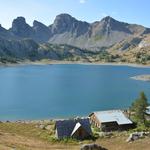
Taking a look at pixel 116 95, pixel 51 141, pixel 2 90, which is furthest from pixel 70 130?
pixel 2 90

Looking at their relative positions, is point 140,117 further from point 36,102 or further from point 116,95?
point 116,95

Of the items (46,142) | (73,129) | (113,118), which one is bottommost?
(46,142)

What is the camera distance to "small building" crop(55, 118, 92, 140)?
226 feet

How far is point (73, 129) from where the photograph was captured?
230ft

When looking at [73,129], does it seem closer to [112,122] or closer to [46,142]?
[46,142]

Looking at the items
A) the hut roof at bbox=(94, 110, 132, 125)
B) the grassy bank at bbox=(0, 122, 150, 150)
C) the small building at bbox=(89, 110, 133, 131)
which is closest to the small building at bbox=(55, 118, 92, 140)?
the grassy bank at bbox=(0, 122, 150, 150)

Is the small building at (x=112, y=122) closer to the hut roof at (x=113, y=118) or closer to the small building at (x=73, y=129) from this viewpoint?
the hut roof at (x=113, y=118)

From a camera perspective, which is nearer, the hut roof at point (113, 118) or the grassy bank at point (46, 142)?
the grassy bank at point (46, 142)

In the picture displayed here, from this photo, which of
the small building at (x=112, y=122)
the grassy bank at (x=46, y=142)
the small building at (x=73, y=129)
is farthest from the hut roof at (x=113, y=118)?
the small building at (x=73, y=129)

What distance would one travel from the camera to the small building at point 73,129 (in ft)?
226

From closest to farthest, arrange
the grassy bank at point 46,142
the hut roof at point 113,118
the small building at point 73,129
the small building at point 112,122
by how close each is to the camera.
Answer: the grassy bank at point 46,142
the small building at point 73,129
the small building at point 112,122
the hut roof at point 113,118

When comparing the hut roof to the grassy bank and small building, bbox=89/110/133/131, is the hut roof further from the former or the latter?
the grassy bank

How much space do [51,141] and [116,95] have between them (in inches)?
4345

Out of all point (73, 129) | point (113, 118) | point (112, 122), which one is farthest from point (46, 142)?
point (113, 118)
